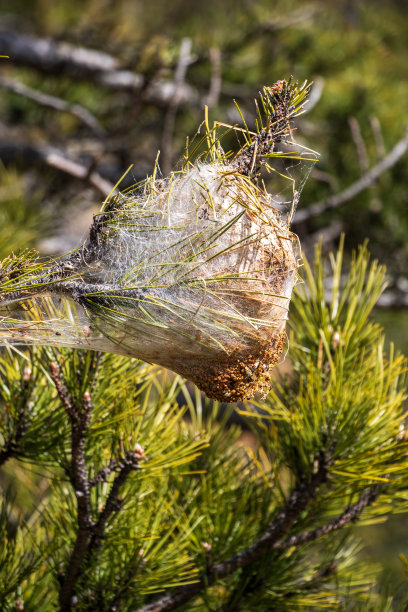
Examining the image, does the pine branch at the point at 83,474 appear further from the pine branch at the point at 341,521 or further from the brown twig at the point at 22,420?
the pine branch at the point at 341,521

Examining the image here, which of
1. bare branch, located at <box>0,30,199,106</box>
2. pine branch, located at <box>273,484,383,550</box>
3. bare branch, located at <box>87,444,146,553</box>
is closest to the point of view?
bare branch, located at <box>87,444,146,553</box>

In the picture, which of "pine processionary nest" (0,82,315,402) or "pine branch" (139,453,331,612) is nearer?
"pine processionary nest" (0,82,315,402)

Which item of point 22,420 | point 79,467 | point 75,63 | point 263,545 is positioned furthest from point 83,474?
point 75,63

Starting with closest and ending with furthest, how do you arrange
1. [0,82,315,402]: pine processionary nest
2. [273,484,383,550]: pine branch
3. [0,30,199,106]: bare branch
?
[0,82,315,402]: pine processionary nest → [273,484,383,550]: pine branch → [0,30,199,106]: bare branch

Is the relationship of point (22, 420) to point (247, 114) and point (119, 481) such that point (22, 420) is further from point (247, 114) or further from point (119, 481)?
point (247, 114)

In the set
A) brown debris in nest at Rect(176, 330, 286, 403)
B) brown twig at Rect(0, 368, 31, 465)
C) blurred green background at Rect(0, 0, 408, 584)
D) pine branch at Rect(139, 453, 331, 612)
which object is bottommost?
pine branch at Rect(139, 453, 331, 612)

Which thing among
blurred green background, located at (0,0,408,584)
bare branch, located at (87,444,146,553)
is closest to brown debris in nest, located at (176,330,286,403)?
bare branch, located at (87,444,146,553)

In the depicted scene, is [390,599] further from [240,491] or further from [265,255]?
[265,255]

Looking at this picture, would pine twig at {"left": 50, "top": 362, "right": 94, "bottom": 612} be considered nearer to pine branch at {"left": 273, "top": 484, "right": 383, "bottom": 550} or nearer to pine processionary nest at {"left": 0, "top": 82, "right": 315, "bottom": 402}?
pine processionary nest at {"left": 0, "top": 82, "right": 315, "bottom": 402}
